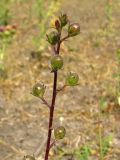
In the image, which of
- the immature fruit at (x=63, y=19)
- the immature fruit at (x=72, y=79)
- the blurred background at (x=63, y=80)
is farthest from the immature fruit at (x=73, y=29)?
the blurred background at (x=63, y=80)

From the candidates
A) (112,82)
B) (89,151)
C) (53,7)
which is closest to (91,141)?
(89,151)

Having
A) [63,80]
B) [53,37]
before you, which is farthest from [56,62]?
[63,80]

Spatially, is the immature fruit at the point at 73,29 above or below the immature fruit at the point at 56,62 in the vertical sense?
above

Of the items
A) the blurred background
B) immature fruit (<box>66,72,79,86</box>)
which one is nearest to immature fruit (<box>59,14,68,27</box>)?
immature fruit (<box>66,72,79,86</box>)

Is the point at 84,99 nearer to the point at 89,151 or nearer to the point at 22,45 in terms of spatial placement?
the point at 89,151

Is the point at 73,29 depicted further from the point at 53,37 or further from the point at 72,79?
the point at 72,79

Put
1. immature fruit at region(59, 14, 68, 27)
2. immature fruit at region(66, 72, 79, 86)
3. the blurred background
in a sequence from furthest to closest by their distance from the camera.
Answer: the blurred background → immature fruit at region(66, 72, 79, 86) → immature fruit at region(59, 14, 68, 27)

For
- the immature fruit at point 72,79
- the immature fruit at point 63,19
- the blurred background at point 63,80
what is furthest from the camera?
the blurred background at point 63,80

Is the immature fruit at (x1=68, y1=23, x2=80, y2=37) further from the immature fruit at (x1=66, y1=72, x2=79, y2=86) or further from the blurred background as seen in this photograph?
the blurred background

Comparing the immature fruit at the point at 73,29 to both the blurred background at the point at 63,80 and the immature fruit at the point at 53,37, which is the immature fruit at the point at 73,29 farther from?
the blurred background at the point at 63,80
